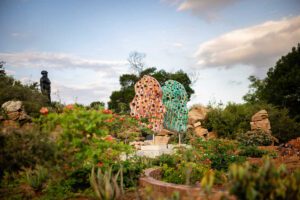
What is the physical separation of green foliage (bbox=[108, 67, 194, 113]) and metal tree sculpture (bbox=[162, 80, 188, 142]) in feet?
58.7

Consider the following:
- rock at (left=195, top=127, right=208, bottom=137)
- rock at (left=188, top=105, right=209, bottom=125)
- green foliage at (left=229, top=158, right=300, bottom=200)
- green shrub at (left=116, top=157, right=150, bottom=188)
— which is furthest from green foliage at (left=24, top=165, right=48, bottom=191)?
rock at (left=188, top=105, right=209, bottom=125)

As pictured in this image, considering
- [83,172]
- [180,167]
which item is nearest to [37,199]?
[83,172]

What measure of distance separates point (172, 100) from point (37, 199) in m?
8.28

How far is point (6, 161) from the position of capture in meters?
3.95

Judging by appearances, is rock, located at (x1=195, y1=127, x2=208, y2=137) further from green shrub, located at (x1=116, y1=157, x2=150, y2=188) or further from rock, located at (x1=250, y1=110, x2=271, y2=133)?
green shrub, located at (x1=116, y1=157, x2=150, y2=188)

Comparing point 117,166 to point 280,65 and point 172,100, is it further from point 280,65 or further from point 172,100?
point 280,65

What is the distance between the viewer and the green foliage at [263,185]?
2.93 metres

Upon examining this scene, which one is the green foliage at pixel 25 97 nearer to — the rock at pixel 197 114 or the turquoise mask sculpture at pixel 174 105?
the turquoise mask sculpture at pixel 174 105

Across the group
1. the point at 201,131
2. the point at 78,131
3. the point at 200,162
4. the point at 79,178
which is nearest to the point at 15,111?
the point at 79,178

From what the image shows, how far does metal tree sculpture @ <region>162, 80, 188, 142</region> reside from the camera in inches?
497

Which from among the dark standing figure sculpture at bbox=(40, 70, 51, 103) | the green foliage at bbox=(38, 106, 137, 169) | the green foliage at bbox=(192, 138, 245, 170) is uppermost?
the dark standing figure sculpture at bbox=(40, 70, 51, 103)

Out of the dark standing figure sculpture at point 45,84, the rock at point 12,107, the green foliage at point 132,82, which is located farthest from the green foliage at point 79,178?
the green foliage at point 132,82

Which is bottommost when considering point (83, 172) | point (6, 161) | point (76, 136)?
point (83, 172)

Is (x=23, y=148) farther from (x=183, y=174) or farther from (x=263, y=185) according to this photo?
(x=183, y=174)
